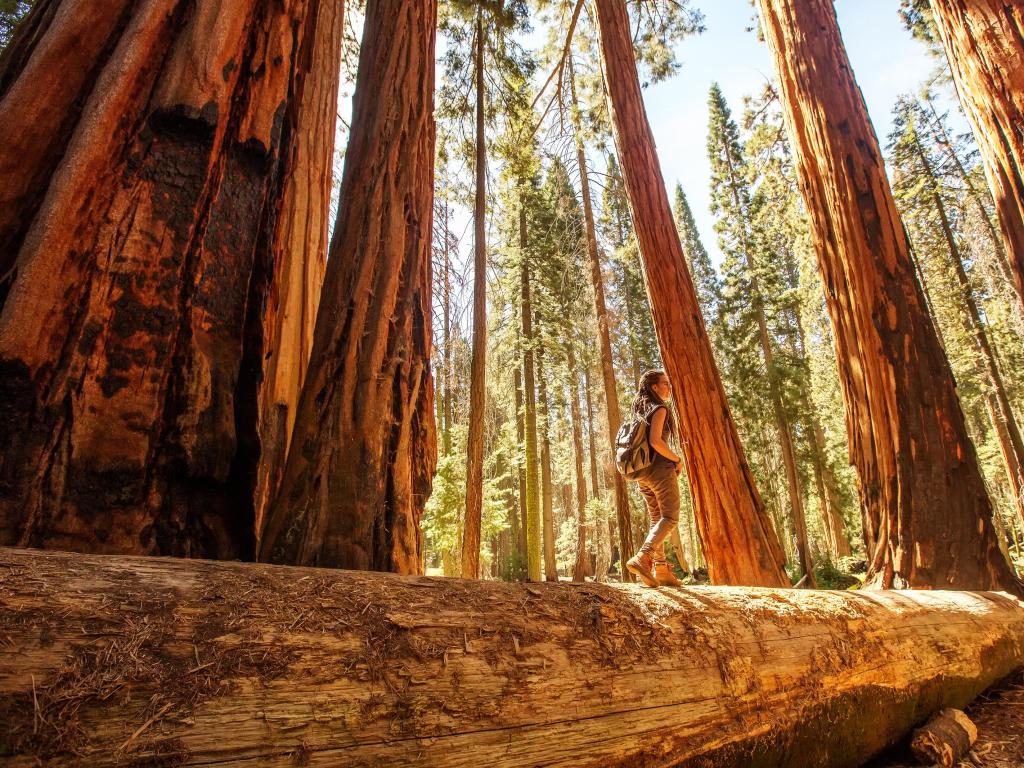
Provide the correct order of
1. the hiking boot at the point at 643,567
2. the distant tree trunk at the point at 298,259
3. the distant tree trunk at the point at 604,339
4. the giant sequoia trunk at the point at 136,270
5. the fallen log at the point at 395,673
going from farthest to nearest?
the distant tree trunk at the point at 604,339
the hiking boot at the point at 643,567
the distant tree trunk at the point at 298,259
the giant sequoia trunk at the point at 136,270
the fallen log at the point at 395,673

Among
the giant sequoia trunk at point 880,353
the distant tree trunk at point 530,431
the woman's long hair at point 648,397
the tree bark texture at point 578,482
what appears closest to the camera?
the giant sequoia trunk at point 880,353

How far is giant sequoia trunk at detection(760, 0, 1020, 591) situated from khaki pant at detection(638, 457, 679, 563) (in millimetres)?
1816

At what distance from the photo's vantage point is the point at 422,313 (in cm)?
313

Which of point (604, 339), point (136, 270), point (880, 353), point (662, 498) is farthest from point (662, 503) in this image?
point (604, 339)

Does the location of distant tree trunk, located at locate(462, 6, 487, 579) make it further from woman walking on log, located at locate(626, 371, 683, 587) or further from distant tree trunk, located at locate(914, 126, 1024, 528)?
distant tree trunk, located at locate(914, 126, 1024, 528)

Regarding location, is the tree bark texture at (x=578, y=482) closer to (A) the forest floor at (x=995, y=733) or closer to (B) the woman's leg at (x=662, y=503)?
(B) the woman's leg at (x=662, y=503)

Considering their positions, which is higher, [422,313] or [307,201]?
[307,201]

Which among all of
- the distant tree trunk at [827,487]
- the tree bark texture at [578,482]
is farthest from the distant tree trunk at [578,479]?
the distant tree trunk at [827,487]

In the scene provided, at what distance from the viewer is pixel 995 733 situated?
2.75 metres

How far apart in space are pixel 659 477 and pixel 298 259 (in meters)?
3.31

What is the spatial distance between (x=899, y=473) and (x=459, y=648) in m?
4.50

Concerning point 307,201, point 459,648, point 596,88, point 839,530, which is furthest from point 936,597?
point 839,530

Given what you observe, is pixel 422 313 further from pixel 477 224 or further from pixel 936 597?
pixel 477 224

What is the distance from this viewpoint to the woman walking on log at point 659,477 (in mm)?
4277
